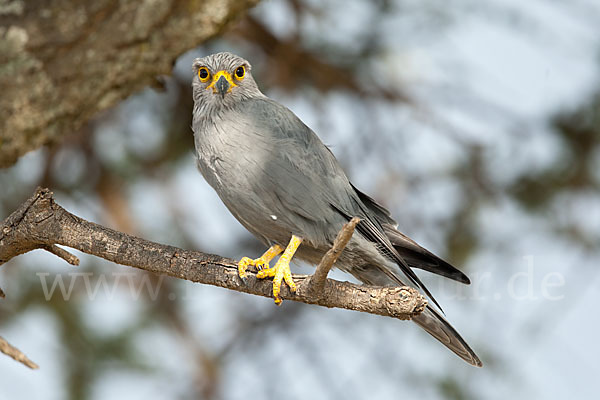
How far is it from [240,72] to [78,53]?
1230mm

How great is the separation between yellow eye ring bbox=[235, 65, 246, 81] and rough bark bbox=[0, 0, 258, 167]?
629 millimetres

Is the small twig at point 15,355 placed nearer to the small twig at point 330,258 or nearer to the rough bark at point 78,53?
the rough bark at point 78,53

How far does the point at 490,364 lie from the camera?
5180 millimetres

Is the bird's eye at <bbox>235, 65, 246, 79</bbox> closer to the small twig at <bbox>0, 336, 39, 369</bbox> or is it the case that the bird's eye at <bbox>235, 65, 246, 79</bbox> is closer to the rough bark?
the rough bark

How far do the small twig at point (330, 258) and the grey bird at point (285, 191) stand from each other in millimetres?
248

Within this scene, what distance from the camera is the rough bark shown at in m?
2.38

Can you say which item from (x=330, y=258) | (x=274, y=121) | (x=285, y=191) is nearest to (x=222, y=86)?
(x=274, y=121)

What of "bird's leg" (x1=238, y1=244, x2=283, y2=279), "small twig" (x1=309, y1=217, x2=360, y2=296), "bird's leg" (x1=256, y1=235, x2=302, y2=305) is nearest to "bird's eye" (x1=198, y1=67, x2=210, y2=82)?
"bird's leg" (x1=238, y1=244, x2=283, y2=279)

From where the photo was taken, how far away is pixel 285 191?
3.19m

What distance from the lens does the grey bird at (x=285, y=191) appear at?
3176 mm

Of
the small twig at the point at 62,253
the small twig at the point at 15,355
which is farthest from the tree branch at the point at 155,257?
the small twig at the point at 15,355

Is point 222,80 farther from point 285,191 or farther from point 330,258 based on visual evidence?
point 330,258

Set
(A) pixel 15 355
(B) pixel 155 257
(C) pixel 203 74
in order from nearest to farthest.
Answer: (A) pixel 15 355 < (B) pixel 155 257 < (C) pixel 203 74

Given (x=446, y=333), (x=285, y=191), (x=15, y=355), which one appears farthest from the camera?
(x=446, y=333)
